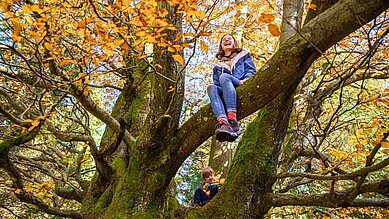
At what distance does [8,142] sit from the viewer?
10.7 feet

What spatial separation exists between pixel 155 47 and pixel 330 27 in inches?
58.8

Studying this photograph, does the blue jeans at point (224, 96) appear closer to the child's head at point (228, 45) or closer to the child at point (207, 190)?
the child's head at point (228, 45)

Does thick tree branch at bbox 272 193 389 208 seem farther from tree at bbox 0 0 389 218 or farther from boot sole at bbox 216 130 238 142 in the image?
boot sole at bbox 216 130 238 142

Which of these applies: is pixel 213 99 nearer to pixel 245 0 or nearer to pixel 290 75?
pixel 290 75

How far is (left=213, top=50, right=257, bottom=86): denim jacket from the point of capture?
3.36 metres

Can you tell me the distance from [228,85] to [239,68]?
618 mm

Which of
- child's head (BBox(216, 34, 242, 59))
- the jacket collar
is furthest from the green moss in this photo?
child's head (BBox(216, 34, 242, 59))

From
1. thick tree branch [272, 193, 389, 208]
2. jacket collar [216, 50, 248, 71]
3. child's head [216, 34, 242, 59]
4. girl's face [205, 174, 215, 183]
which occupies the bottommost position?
thick tree branch [272, 193, 389, 208]

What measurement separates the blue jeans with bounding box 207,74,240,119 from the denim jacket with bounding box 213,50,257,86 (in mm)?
327

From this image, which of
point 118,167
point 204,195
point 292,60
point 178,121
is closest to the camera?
point 292,60

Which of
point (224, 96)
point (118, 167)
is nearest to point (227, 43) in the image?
point (224, 96)

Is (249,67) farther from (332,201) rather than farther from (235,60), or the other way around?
(332,201)

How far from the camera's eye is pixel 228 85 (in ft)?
9.42

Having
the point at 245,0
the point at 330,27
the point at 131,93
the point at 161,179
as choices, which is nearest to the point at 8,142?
the point at 161,179
